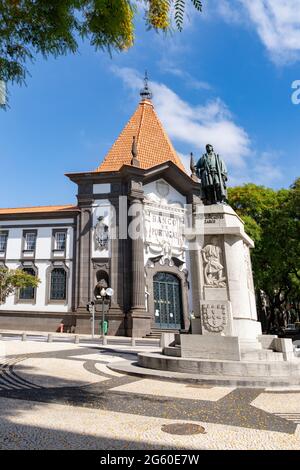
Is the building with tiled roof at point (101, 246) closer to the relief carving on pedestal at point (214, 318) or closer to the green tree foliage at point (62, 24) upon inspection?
the relief carving on pedestal at point (214, 318)

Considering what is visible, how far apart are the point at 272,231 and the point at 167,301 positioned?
425 inches

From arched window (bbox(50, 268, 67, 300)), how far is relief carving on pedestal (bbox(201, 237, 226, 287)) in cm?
2290

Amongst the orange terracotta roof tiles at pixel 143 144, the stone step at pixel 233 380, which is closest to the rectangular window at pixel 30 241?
the orange terracotta roof tiles at pixel 143 144

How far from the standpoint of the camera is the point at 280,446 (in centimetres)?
384

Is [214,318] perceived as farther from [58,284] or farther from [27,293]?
[27,293]

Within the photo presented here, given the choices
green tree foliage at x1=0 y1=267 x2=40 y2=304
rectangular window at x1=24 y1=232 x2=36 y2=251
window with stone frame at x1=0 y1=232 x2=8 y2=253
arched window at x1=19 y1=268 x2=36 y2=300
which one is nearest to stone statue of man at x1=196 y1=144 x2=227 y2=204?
green tree foliage at x1=0 y1=267 x2=40 y2=304

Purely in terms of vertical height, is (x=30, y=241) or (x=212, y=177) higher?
(x=30, y=241)

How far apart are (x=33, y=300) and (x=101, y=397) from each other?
2653cm

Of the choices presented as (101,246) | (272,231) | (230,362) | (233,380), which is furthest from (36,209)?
(233,380)

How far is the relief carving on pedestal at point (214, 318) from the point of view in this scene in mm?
8977

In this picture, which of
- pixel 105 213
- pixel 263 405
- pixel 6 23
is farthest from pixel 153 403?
pixel 105 213

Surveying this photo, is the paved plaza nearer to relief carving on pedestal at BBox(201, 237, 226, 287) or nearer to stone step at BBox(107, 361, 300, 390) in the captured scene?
stone step at BBox(107, 361, 300, 390)

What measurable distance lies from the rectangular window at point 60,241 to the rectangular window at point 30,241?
2258 millimetres

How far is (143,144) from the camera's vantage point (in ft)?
115
